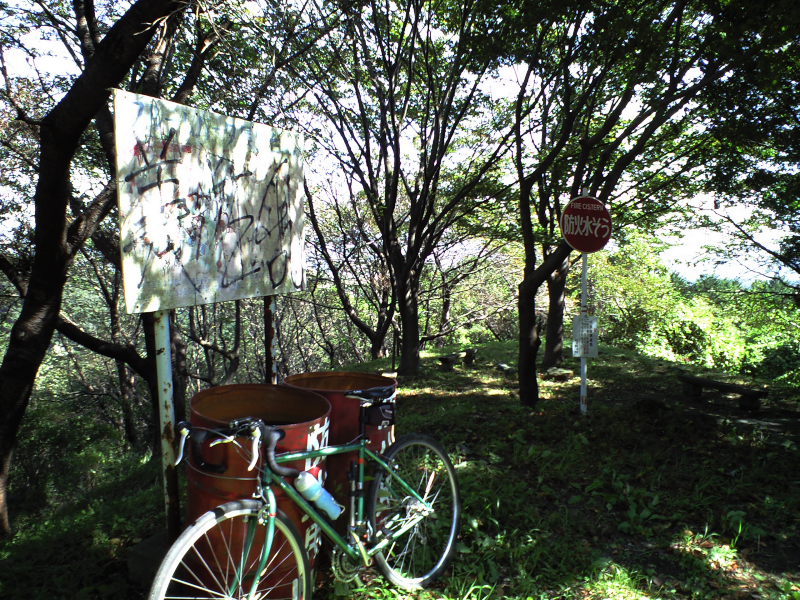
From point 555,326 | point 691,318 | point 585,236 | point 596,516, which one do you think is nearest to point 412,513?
point 596,516

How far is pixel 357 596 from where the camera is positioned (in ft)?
8.01

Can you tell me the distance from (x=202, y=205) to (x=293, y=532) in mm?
1704

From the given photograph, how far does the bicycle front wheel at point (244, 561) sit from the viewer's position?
184 cm

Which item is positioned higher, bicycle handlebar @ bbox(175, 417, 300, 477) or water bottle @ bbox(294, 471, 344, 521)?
bicycle handlebar @ bbox(175, 417, 300, 477)

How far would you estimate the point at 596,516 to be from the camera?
11.4 ft

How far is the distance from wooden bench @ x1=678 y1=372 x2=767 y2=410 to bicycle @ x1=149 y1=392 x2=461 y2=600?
18.1ft

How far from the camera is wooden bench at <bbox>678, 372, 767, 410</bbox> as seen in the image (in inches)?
245

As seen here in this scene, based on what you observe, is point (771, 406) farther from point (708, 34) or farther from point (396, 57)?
point (396, 57)

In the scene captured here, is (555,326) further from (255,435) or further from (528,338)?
(255,435)

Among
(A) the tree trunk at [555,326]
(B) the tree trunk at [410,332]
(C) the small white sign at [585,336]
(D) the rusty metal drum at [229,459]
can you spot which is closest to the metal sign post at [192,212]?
(D) the rusty metal drum at [229,459]

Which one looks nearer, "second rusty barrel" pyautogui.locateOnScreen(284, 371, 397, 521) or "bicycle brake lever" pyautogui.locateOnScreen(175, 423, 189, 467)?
"bicycle brake lever" pyautogui.locateOnScreen(175, 423, 189, 467)

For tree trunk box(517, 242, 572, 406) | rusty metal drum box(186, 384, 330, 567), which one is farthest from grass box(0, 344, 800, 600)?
rusty metal drum box(186, 384, 330, 567)

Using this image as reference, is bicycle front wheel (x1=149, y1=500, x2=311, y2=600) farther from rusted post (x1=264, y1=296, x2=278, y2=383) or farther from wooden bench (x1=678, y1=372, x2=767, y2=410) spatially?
wooden bench (x1=678, y1=372, x2=767, y2=410)

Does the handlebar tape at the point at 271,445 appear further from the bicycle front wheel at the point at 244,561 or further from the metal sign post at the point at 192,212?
the metal sign post at the point at 192,212
